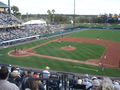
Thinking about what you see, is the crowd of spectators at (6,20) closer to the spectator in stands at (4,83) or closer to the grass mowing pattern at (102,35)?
the grass mowing pattern at (102,35)

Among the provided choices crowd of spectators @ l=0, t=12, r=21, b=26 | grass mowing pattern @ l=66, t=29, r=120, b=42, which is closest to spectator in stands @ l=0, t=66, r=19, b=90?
crowd of spectators @ l=0, t=12, r=21, b=26

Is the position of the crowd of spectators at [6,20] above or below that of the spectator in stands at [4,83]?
above

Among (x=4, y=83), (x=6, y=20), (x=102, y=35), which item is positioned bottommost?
(x=102, y=35)

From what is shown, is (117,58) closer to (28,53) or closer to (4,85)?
(28,53)

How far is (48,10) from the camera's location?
101 metres

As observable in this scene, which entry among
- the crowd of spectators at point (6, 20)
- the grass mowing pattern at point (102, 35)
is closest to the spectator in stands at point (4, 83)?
the crowd of spectators at point (6, 20)

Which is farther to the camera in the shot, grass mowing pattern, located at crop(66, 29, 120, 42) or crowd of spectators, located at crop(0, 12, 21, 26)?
grass mowing pattern, located at crop(66, 29, 120, 42)

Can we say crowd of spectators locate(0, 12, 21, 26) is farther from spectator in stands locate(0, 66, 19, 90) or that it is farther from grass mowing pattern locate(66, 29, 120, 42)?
spectator in stands locate(0, 66, 19, 90)

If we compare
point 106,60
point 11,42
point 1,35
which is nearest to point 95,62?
point 106,60

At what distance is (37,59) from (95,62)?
964cm

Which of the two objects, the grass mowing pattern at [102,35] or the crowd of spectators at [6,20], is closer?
the crowd of spectators at [6,20]

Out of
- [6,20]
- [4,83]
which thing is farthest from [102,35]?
[4,83]

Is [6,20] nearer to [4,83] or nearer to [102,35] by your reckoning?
[102,35]

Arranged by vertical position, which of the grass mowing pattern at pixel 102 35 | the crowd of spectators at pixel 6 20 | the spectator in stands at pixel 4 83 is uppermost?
the crowd of spectators at pixel 6 20
